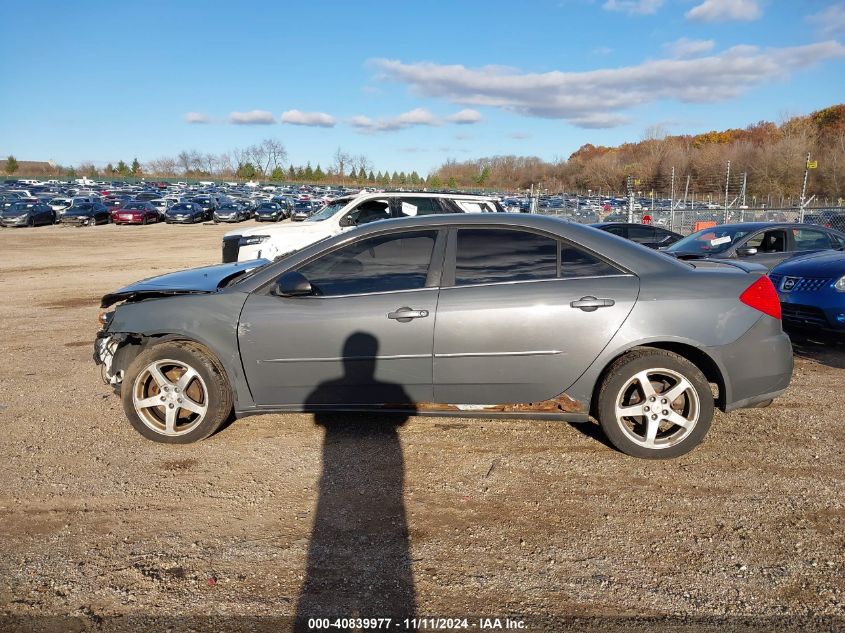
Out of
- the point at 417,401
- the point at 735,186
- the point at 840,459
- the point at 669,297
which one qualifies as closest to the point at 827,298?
the point at 840,459

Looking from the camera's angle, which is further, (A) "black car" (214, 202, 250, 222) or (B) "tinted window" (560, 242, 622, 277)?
(A) "black car" (214, 202, 250, 222)

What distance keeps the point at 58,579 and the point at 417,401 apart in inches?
86.0

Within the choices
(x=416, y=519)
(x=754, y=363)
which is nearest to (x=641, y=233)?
(x=754, y=363)

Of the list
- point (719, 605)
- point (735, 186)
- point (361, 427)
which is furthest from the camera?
point (735, 186)

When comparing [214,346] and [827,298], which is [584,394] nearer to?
[214,346]

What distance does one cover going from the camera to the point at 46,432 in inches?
190

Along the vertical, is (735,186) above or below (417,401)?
above

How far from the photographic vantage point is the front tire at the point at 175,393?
4.38 metres

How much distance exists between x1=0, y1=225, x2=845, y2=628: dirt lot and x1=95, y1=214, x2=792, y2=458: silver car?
1.16 ft

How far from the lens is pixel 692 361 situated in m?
4.36

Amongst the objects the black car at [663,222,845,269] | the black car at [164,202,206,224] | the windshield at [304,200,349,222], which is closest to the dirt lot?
the black car at [663,222,845,269]

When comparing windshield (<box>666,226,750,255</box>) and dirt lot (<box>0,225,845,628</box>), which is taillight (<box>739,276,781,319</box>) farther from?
windshield (<box>666,226,750,255</box>)

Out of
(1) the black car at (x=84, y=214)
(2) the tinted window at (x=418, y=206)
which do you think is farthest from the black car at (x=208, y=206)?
(2) the tinted window at (x=418, y=206)

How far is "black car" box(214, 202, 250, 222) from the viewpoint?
41125 mm
